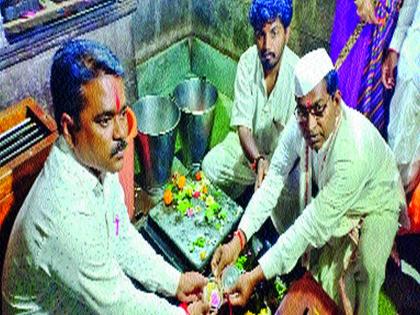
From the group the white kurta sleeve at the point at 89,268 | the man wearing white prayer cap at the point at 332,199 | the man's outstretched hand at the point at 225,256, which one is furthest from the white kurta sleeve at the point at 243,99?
the white kurta sleeve at the point at 89,268

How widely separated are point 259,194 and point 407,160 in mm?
1256

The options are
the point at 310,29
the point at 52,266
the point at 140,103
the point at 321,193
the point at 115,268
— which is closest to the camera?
the point at 52,266

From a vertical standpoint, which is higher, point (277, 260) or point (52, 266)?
point (52, 266)

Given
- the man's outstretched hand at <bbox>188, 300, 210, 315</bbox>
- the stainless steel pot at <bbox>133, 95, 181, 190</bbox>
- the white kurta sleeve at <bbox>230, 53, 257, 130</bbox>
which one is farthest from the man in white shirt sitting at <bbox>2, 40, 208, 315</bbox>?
the stainless steel pot at <bbox>133, 95, 181, 190</bbox>

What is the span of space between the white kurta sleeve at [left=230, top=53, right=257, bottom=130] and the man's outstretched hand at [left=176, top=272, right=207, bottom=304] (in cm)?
157

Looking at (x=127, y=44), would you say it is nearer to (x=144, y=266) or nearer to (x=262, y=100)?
(x=262, y=100)

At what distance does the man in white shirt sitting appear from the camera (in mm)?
2441

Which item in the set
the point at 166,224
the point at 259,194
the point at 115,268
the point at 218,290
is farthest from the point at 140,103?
the point at 115,268

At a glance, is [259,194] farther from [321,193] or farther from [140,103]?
[140,103]

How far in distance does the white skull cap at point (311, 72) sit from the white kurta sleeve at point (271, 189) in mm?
700

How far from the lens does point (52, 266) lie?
252 cm

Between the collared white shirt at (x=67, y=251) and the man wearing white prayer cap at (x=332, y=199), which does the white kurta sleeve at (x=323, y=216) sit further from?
the collared white shirt at (x=67, y=251)

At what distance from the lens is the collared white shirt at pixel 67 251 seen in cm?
247

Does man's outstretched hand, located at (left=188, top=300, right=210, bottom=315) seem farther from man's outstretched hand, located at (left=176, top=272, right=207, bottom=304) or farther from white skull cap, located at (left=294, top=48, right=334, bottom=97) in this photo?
white skull cap, located at (left=294, top=48, right=334, bottom=97)
